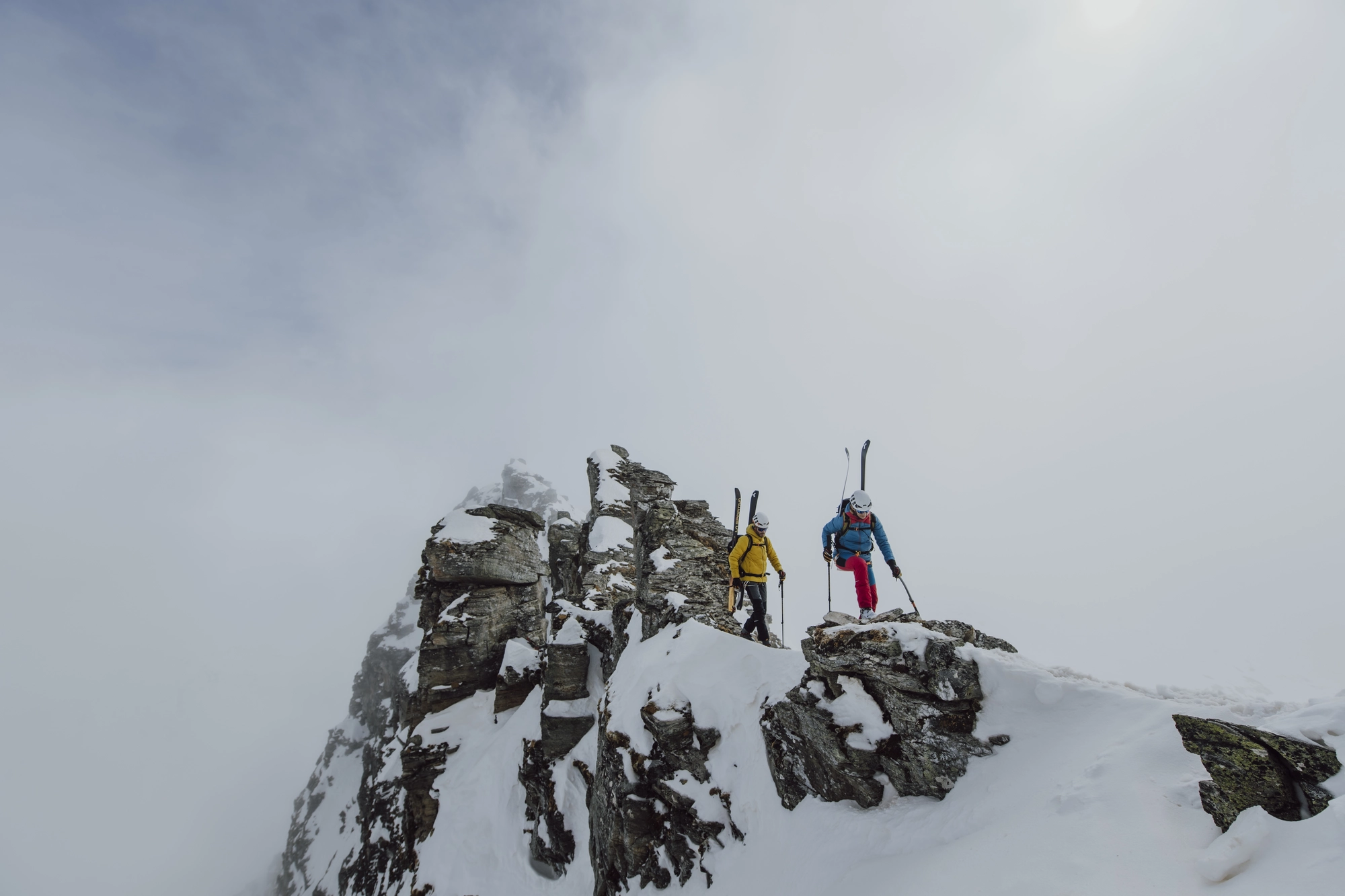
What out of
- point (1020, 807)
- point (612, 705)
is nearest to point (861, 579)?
point (1020, 807)

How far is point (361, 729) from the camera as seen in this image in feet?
197

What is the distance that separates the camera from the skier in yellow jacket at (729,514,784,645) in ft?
42.3

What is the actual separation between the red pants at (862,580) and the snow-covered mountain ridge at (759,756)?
80 cm

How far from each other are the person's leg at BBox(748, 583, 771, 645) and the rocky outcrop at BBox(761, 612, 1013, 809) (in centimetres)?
332

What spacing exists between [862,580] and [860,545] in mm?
773

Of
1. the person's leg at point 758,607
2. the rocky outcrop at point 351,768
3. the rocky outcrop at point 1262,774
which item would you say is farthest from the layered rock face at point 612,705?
the rocky outcrop at point 351,768

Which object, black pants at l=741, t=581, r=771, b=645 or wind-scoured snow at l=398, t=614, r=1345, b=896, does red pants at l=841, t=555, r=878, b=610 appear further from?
black pants at l=741, t=581, r=771, b=645

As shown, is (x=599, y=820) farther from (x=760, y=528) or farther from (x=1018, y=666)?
(x=1018, y=666)

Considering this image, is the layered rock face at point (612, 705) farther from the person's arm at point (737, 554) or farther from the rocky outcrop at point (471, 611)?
the person's arm at point (737, 554)

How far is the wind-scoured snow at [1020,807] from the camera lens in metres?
3.83

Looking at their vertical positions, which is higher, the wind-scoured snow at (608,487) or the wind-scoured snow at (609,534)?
the wind-scoured snow at (608,487)

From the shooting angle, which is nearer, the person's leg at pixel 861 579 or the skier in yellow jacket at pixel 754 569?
the person's leg at pixel 861 579

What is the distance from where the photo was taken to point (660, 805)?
10.6 m

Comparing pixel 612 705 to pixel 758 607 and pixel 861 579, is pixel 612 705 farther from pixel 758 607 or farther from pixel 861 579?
pixel 861 579
